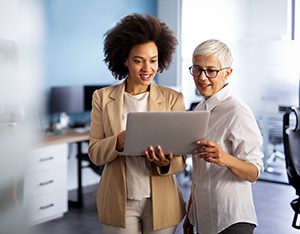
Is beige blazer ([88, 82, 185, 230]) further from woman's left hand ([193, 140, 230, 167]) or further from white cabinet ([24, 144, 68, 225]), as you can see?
white cabinet ([24, 144, 68, 225])

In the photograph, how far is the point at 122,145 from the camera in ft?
4.67

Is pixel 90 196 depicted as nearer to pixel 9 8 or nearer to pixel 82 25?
pixel 82 25

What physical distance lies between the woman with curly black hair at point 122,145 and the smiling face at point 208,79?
0.12m

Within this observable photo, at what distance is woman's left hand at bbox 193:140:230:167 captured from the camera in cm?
131

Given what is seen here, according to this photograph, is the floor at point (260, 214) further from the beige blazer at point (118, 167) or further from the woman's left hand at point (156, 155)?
the woman's left hand at point (156, 155)

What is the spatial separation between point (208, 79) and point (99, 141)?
399mm

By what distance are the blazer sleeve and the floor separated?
1457 millimetres

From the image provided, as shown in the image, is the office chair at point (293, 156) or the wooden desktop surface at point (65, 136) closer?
the office chair at point (293, 156)

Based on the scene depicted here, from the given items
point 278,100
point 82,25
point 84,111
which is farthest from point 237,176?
point 278,100

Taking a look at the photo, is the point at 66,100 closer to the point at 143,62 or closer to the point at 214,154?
the point at 143,62

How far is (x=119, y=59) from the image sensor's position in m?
1.53

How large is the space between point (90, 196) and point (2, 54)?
3.20m

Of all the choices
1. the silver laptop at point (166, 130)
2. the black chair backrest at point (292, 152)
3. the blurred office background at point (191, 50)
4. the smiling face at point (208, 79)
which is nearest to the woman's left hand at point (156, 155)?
the silver laptop at point (166, 130)

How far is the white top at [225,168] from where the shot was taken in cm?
138
